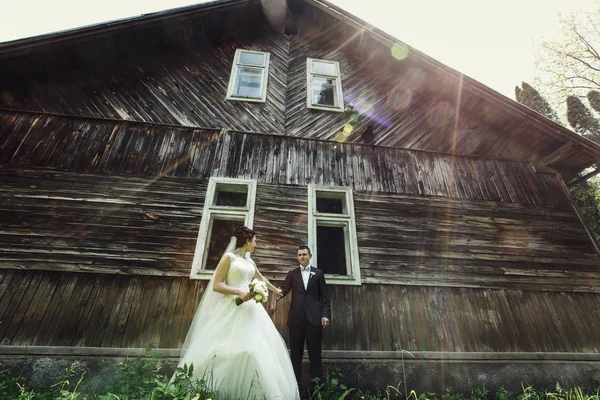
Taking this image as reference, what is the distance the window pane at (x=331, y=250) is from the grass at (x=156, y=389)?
360 cm

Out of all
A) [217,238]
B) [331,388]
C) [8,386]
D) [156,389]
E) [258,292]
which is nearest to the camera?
[156,389]

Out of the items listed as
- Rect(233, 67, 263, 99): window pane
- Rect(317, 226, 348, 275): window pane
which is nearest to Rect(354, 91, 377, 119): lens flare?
Rect(233, 67, 263, 99): window pane

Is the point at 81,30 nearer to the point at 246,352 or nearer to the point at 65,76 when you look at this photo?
the point at 65,76

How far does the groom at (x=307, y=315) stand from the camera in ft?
13.4

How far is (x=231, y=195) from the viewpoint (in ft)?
20.9

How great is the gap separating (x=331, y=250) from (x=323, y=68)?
5068 millimetres

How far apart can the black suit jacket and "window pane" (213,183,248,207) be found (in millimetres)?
2359

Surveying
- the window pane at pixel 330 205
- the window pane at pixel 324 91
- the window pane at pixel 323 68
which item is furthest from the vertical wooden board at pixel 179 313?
the window pane at pixel 323 68

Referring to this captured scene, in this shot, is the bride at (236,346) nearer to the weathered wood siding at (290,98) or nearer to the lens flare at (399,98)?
the weathered wood siding at (290,98)

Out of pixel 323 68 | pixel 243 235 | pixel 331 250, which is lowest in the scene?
pixel 243 235

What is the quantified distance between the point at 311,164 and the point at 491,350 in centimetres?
479

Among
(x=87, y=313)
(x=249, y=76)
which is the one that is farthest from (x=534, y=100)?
(x=87, y=313)

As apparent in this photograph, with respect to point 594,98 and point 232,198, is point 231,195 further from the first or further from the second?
point 594,98

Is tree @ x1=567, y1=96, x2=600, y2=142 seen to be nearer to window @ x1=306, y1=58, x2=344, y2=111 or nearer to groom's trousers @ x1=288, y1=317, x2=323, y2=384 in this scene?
window @ x1=306, y1=58, x2=344, y2=111
